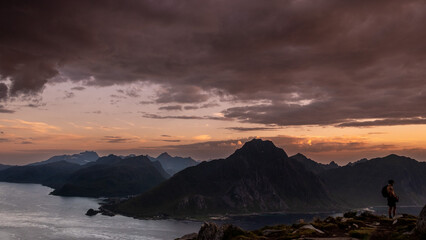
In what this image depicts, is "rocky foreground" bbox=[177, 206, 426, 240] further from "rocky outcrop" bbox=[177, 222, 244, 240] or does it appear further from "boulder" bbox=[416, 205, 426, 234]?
"boulder" bbox=[416, 205, 426, 234]

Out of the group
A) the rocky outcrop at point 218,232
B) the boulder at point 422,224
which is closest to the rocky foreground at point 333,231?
the rocky outcrop at point 218,232

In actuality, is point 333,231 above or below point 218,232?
above

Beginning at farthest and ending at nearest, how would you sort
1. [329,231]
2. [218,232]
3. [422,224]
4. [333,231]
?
[218,232] < [333,231] < [329,231] < [422,224]

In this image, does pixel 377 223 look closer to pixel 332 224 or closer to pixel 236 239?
pixel 332 224

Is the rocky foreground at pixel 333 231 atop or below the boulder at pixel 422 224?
below

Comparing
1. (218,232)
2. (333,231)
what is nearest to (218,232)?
(218,232)

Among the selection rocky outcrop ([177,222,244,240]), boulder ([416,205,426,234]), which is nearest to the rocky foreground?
rocky outcrop ([177,222,244,240])

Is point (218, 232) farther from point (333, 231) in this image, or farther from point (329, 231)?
point (333, 231)

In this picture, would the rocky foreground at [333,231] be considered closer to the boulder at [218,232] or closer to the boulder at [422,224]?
the boulder at [218,232]

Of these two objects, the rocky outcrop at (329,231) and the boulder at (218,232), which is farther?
the boulder at (218,232)

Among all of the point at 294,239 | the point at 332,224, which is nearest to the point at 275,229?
the point at 332,224

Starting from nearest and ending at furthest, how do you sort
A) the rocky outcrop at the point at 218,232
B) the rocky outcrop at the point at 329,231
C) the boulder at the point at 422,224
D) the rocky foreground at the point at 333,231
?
the boulder at the point at 422,224
the rocky foreground at the point at 333,231
the rocky outcrop at the point at 329,231
the rocky outcrop at the point at 218,232

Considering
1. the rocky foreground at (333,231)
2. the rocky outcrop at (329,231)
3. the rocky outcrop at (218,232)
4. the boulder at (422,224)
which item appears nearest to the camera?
the boulder at (422,224)

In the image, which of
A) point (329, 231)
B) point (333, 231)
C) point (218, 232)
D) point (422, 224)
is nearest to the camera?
point (422, 224)
